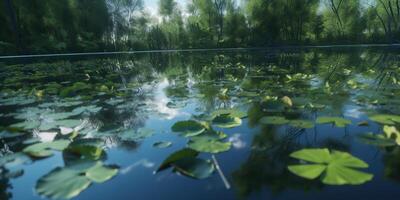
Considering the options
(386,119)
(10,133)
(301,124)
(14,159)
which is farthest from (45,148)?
(386,119)

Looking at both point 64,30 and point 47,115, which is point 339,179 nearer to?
point 47,115

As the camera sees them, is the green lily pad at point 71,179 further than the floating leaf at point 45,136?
No

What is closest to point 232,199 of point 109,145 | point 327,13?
point 109,145

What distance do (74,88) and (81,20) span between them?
83.3 ft

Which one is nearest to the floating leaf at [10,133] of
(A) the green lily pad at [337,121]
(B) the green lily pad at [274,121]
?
(B) the green lily pad at [274,121]

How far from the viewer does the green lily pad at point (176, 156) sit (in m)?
1.56

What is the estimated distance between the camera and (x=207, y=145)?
1.77 metres

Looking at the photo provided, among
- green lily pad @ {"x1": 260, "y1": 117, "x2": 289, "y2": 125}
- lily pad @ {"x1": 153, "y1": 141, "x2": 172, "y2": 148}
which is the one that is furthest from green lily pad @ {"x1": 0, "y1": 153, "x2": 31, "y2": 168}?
green lily pad @ {"x1": 260, "y1": 117, "x2": 289, "y2": 125}

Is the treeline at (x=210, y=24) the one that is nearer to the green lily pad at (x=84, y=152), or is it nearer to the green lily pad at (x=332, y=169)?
the green lily pad at (x=84, y=152)

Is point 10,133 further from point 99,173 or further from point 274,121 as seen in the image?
point 274,121

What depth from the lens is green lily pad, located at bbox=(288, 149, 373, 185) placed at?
1.28m

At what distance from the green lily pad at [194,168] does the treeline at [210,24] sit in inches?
871

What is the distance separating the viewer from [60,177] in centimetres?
137

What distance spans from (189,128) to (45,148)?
1031mm
